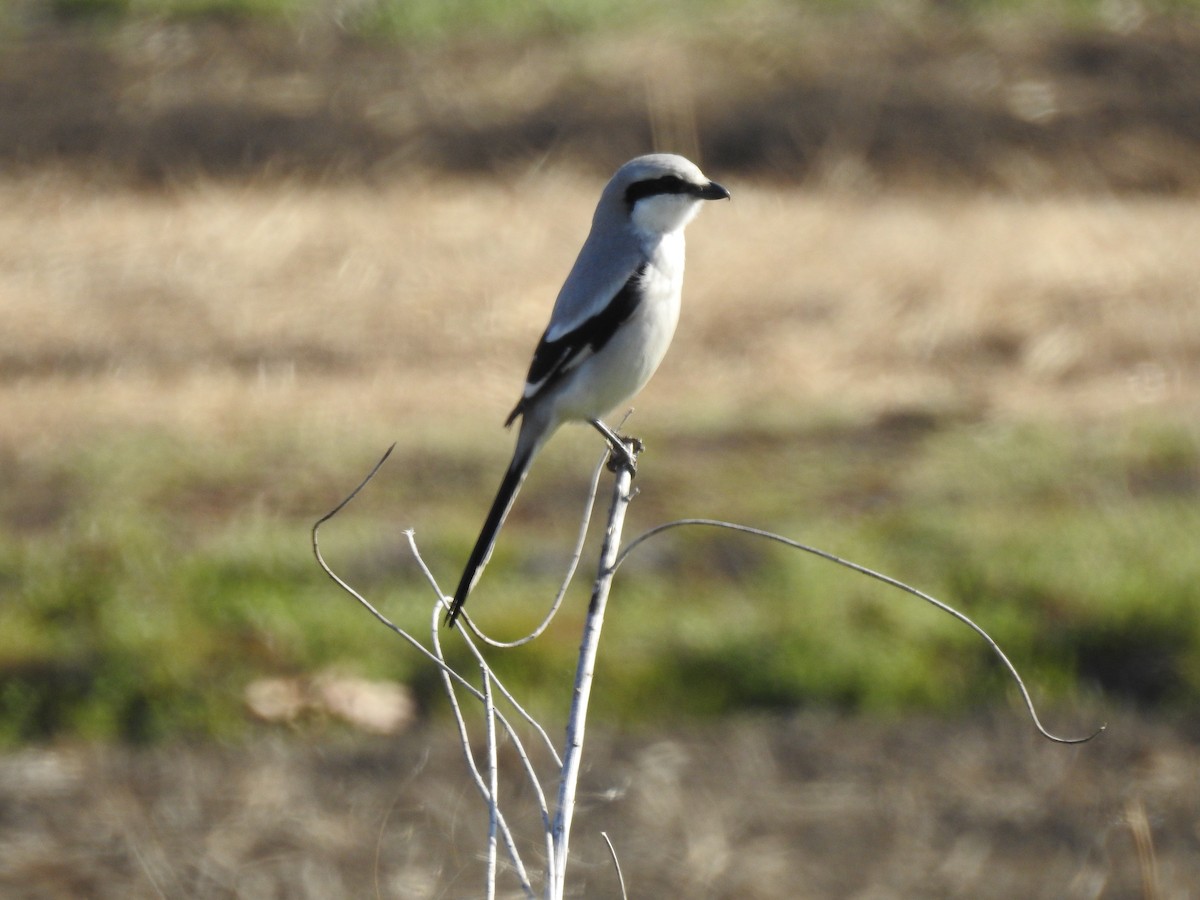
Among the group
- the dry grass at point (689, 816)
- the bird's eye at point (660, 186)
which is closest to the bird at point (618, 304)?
the bird's eye at point (660, 186)

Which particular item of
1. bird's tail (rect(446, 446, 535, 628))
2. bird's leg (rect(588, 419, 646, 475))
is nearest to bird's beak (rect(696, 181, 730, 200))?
bird's leg (rect(588, 419, 646, 475))

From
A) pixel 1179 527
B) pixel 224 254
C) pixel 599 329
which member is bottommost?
pixel 1179 527

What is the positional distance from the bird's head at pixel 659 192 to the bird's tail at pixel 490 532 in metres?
0.63

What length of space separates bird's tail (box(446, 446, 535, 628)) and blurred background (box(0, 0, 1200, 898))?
1.87 ft

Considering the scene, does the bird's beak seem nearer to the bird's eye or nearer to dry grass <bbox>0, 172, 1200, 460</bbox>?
the bird's eye

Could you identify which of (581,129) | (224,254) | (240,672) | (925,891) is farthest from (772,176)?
(925,891)

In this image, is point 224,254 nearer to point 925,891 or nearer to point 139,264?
point 139,264

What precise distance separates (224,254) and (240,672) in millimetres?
3734

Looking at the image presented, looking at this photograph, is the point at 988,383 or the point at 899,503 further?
the point at 988,383

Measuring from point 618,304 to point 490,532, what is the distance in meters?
0.80

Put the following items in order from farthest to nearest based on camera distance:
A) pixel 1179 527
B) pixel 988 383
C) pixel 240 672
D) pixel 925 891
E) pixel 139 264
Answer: pixel 139 264, pixel 988 383, pixel 1179 527, pixel 240 672, pixel 925 891

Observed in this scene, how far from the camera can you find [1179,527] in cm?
772

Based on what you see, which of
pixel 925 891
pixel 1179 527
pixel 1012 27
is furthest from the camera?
pixel 1012 27

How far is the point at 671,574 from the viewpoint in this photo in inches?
297
